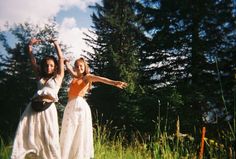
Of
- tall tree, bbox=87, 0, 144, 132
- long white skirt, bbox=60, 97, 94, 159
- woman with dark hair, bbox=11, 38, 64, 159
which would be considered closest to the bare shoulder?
long white skirt, bbox=60, 97, 94, 159

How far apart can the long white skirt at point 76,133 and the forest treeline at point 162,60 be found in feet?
37.5

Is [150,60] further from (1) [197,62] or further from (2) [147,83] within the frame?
(1) [197,62]

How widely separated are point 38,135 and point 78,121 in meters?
1.01

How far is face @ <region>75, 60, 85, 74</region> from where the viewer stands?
6.26 metres

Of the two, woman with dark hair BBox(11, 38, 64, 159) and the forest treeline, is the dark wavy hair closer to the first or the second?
woman with dark hair BBox(11, 38, 64, 159)

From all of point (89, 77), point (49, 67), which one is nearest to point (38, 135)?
point (49, 67)

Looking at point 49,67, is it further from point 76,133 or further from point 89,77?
point 76,133

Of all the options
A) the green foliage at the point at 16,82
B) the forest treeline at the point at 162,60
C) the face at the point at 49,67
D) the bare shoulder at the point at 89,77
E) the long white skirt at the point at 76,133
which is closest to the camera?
the face at the point at 49,67

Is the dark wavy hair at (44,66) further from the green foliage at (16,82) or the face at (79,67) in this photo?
the green foliage at (16,82)

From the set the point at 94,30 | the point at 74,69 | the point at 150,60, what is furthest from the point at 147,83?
the point at 74,69

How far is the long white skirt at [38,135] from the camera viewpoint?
506 centimetres

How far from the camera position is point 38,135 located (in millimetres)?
5156

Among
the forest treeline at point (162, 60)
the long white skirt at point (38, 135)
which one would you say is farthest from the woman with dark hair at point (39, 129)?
the forest treeline at point (162, 60)

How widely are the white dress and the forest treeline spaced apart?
40.7 ft
